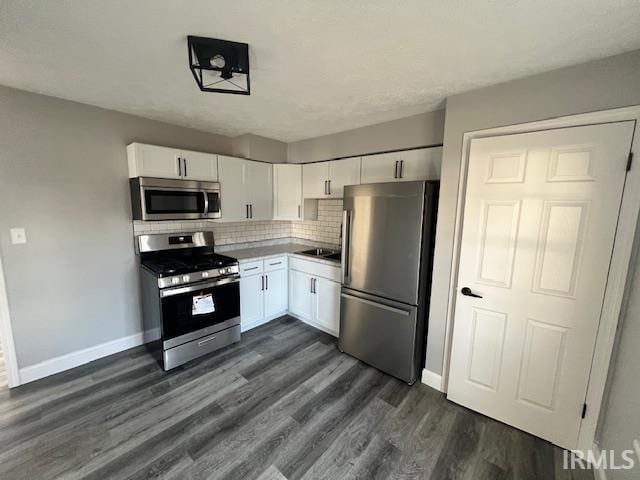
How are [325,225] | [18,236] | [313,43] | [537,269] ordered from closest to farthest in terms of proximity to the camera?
[313,43], [537,269], [18,236], [325,225]

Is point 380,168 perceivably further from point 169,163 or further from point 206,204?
point 169,163

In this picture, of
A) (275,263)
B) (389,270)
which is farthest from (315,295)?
(389,270)

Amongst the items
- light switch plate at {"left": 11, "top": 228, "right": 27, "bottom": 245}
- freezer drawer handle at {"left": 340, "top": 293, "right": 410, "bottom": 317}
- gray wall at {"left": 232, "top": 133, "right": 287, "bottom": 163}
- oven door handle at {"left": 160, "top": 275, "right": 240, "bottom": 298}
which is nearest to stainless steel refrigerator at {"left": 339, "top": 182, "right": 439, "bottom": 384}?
freezer drawer handle at {"left": 340, "top": 293, "right": 410, "bottom": 317}

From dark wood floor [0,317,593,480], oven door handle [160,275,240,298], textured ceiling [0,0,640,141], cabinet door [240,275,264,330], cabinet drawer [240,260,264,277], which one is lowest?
dark wood floor [0,317,593,480]

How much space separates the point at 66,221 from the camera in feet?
7.62

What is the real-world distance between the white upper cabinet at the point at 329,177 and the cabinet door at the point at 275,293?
45.5 inches

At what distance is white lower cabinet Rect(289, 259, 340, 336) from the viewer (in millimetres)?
3014

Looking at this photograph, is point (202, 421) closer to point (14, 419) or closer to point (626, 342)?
point (14, 419)

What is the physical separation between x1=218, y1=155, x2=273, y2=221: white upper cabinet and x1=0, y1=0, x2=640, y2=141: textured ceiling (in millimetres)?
966

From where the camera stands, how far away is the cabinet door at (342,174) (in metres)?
2.95

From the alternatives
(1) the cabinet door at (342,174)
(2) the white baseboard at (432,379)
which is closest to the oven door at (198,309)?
(1) the cabinet door at (342,174)

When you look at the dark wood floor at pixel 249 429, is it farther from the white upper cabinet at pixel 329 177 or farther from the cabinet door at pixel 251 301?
the white upper cabinet at pixel 329 177

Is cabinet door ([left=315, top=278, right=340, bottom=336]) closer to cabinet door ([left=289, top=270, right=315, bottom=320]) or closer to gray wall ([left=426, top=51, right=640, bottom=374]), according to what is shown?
cabinet door ([left=289, top=270, right=315, bottom=320])

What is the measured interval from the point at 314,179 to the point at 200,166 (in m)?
1.38
